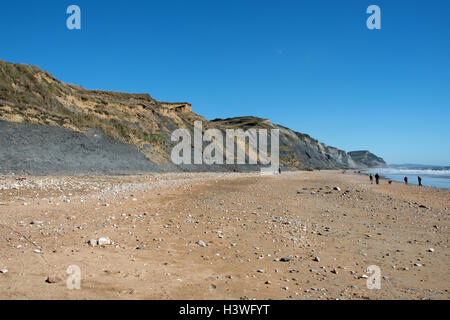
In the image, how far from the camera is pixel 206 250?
302 inches

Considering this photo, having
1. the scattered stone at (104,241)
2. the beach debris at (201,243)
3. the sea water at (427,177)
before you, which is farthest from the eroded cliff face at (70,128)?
the sea water at (427,177)

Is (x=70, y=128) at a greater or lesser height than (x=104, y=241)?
greater

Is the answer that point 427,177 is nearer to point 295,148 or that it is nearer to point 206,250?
point 295,148

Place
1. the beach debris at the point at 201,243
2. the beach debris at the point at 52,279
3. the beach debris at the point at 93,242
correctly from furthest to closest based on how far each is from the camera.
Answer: the beach debris at the point at 201,243 < the beach debris at the point at 93,242 < the beach debris at the point at 52,279

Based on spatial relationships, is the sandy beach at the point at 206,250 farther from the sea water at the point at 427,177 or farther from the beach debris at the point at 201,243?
the sea water at the point at 427,177

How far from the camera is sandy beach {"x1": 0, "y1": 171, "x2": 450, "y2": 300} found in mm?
5547

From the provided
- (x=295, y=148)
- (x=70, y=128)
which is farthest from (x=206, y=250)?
(x=295, y=148)

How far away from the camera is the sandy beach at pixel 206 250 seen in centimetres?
555

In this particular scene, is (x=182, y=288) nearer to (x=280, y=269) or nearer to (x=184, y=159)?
(x=280, y=269)

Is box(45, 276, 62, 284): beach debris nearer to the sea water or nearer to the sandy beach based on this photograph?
the sandy beach

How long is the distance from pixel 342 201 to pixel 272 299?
13311mm

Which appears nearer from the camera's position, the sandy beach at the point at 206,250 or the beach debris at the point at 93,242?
the sandy beach at the point at 206,250

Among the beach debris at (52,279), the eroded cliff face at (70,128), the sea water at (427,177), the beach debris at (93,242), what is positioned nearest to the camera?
the beach debris at (52,279)

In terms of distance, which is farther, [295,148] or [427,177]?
[295,148]
